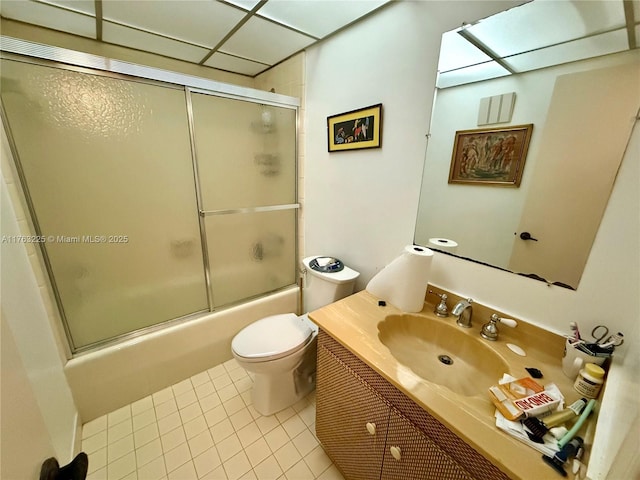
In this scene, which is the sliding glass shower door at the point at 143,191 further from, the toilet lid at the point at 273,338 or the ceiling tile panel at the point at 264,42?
the toilet lid at the point at 273,338

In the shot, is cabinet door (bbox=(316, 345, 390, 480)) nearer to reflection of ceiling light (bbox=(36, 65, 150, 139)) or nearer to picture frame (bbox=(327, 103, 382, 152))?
picture frame (bbox=(327, 103, 382, 152))

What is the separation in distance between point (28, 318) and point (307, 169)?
161 centimetres

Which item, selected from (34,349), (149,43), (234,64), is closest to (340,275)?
(34,349)

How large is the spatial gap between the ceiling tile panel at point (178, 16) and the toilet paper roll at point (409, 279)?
1.49m

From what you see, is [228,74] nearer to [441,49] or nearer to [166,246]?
[166,246]

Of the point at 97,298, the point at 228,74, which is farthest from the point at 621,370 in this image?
the point at 228,74

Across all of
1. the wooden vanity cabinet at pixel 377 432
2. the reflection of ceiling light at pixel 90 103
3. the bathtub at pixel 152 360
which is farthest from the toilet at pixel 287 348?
the reflection of ceiling light at pixel 90 103

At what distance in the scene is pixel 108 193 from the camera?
1352 millimetres

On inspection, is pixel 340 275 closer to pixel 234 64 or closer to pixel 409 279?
pixel 409 279

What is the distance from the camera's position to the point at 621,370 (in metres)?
0.63

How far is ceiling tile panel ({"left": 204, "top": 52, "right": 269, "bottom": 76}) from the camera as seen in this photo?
179 centimetres

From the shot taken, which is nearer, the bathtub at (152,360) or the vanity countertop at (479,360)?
the vanity countertop at (479,360)

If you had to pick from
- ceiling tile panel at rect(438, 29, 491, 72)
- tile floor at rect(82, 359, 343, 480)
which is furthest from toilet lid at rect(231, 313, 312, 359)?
ceiling tile panel at rect(438, 29, 491, 72)

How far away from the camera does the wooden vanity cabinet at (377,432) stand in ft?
2.06
